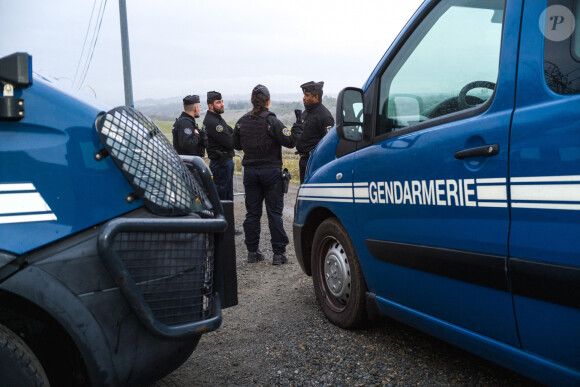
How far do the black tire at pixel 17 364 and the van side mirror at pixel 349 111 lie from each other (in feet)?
6.63

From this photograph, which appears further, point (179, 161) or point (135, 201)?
point (179, 161)

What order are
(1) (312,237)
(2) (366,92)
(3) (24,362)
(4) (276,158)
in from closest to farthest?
1. (3) (24,362)
2. (2) (366,92)
3. (1) (312,237)
4. (4) (276,158)

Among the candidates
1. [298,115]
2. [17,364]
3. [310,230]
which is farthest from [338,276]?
[298,115]

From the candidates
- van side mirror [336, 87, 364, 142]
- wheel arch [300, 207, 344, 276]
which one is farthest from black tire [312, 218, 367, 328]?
van side mirror [336, 87, 364, 142]

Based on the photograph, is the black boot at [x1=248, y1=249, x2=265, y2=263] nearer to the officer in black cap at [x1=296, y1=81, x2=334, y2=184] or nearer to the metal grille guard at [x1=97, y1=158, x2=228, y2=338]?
the officer in black cap at [x1=296, y1=81, x2=334, y2=184]

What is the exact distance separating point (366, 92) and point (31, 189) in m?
2.00

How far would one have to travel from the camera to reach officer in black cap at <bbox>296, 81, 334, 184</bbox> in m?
6.35

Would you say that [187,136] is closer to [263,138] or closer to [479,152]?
[263,138]

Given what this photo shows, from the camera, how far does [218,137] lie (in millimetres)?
6777

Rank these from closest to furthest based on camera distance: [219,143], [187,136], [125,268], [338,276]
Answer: [125,268] < [338,276] < [187,136] < [219,143]

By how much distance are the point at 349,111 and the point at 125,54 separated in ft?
32.9

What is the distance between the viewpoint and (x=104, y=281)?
1760mm

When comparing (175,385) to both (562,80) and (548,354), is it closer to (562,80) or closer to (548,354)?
(548,354)

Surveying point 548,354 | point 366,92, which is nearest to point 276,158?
point 366,92
